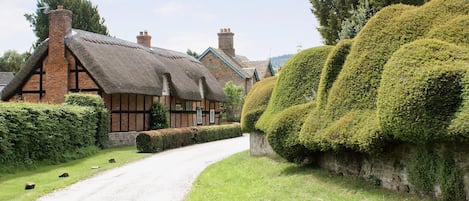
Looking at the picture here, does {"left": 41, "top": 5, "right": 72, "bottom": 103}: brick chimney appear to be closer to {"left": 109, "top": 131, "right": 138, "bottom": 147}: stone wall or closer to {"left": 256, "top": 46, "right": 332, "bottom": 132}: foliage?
{"left": 109, "top": 131, "right": 138, "bottom": 147}: stone wall

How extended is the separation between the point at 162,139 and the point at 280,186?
12.6 meters

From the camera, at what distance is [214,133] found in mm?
29844

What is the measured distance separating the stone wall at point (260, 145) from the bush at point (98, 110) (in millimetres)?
8557

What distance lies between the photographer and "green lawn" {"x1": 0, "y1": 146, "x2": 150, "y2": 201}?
468 inches

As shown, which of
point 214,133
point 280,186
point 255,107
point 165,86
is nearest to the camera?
point 280,186

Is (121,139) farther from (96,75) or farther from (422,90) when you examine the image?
(422,90)

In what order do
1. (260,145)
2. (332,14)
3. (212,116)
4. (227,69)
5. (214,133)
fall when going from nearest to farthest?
1. (260,145)
2. (332,14)
3. (214,133)
4. (212,116)
5. (227,69)

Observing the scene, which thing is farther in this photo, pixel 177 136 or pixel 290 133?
pixel 177 136

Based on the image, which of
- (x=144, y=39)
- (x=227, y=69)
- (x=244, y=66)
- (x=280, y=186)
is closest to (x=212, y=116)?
(x=144, y=39)

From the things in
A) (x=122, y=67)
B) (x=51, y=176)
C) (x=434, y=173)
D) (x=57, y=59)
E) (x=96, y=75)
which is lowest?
(x=51, y=176)

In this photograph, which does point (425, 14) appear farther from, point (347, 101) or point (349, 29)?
point (349, 29)

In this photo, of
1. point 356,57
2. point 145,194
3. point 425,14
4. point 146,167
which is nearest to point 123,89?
point 146,167

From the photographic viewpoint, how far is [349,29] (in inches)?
745

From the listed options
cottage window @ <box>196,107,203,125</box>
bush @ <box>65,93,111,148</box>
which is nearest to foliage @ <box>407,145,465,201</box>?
bush @ <box>65,93,111,148</box>
